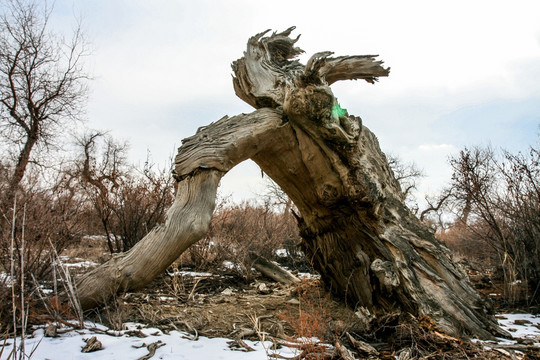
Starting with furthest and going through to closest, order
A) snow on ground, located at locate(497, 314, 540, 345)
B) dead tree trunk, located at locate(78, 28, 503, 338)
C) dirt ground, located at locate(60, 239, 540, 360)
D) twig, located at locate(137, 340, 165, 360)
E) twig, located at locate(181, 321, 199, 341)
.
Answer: snow on ground, located at locate(497, 314, 540, 345) → dead tree trunk, located at locate(78, 28, 503, 338) → twig, located at locate(181, 321, 199, 341) → dirt ground, located at locate(60, 239, 540, 360) → twig, located at locate(137, 340, 165, 360)

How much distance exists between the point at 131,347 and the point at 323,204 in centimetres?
206

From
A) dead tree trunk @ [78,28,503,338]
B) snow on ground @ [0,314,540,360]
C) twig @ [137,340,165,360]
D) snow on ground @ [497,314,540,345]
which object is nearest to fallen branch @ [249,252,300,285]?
dead tree trunk @ [78,28,503,338]

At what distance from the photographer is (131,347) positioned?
7.26 feet

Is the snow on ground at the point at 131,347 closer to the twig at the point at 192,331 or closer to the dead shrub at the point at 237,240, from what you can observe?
the twig at the point at 192,331

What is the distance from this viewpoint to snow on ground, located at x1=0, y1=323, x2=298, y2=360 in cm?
206

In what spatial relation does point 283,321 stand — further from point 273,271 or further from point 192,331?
point 273,271

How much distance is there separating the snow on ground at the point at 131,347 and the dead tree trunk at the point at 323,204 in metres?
0.36

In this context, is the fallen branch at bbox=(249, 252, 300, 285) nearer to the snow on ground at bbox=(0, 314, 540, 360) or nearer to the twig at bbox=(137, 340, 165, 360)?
the snow on ground at bbox=(0, 314, 540, 360)

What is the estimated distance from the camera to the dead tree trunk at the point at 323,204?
2629 mm

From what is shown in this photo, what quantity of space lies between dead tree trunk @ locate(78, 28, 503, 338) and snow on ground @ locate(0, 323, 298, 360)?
0.36 meters

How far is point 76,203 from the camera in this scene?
16.3ft

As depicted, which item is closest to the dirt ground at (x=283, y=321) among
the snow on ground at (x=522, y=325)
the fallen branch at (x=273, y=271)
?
the snow on ground at (x=522, y=325)

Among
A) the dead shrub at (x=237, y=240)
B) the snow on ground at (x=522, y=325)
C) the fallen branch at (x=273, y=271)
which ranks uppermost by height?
the dead shrub at (x=237, y=240)

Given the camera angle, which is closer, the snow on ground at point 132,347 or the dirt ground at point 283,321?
the snow on ground at point 132,347
